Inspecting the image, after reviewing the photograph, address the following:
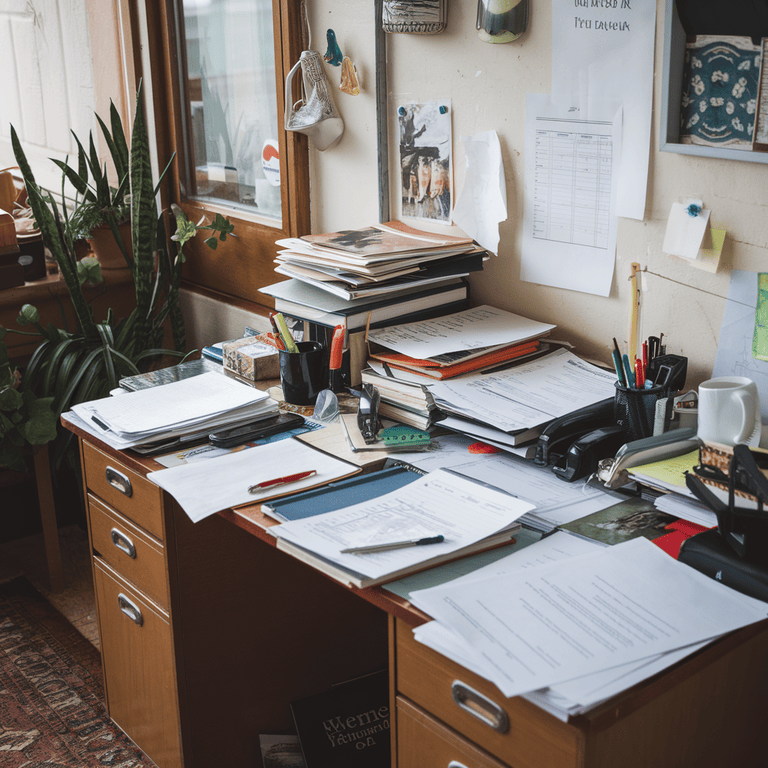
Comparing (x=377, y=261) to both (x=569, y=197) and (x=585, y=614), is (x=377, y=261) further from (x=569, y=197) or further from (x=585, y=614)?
(x=585, y=614)

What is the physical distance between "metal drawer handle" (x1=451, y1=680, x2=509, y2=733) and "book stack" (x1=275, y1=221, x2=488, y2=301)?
80 centimetres

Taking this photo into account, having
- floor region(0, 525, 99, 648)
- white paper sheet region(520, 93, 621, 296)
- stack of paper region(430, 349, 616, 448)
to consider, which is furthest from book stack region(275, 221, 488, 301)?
floor region(0, 525, 99, 648)

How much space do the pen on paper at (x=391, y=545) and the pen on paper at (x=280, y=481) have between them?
0.26m

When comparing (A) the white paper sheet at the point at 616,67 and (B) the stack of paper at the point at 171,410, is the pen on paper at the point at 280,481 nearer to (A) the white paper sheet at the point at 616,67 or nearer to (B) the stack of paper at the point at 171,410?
(B) the stack of paper at the point at 171,410

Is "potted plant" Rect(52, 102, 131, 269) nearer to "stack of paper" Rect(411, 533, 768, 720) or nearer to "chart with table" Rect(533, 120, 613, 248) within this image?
"chart with table" Rect(533, 120, 613, 248)

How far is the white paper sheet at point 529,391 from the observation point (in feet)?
4.52

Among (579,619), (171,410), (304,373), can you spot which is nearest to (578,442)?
(579,619)

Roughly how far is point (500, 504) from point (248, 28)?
1.54 metres

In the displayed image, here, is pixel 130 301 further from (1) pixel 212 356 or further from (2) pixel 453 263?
(2) pixel 453 263

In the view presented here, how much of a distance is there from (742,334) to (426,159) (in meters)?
0.76

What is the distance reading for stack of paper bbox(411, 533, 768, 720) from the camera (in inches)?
32.7

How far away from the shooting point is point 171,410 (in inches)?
61.5

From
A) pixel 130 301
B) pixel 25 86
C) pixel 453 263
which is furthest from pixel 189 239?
pixel 25 86

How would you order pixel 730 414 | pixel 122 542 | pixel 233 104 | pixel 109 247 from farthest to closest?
pixel 109 247 < pixel 233 104 < pixel 122 542 < pixel 730 414
